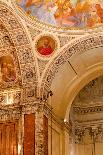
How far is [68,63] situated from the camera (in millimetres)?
14406

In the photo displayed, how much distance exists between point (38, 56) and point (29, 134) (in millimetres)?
2464

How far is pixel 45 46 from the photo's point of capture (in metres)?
14.1

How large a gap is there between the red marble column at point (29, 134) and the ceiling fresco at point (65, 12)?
3.00 meters

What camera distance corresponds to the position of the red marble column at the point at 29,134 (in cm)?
1314

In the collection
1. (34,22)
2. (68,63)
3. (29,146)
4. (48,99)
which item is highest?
(34,22)

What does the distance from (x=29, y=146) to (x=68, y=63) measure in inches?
119

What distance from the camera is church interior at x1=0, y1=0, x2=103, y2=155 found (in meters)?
13.6

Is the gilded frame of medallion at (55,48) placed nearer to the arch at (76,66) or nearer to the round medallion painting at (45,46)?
the round medallion painting at (45,46)

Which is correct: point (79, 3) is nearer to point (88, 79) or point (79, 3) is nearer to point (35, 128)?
point (88, 79)

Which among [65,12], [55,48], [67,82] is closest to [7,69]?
[55,48]

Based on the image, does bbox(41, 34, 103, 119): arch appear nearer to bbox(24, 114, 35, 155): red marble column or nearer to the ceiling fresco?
the ceiling fresco

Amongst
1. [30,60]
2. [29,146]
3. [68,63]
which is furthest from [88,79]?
[29,146]

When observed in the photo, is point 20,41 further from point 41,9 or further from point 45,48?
point 41,9

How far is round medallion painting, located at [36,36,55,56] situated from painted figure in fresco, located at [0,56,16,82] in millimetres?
1034
